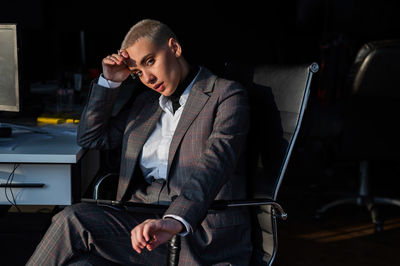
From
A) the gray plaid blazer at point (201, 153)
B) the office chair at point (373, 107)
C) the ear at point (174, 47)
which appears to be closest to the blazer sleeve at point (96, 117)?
the gray plaid blazer at point (201, 153)

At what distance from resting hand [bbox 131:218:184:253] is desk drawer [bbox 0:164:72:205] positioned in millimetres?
542

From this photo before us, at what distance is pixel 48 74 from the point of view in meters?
3.75

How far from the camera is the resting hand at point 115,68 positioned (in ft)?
6.06

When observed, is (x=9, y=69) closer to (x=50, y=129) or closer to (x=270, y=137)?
(x=50, y=129)

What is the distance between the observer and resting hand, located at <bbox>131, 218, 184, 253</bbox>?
4.07 ft

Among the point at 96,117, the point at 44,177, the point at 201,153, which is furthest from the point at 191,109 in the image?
the point at 44,177

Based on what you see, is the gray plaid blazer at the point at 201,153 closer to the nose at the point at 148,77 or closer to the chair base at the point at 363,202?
the nose at the point at 148,77

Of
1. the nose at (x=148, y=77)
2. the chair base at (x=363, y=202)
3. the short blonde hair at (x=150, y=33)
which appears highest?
the short blonde hair at (x=150, y=33)

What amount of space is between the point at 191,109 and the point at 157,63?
21 centimetres

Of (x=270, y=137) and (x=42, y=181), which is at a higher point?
(x=270, y=137)

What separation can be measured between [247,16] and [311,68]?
427 cm

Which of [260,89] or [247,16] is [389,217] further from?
[247,16]

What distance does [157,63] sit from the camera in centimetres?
177

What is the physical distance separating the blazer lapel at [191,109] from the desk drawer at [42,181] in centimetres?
37
